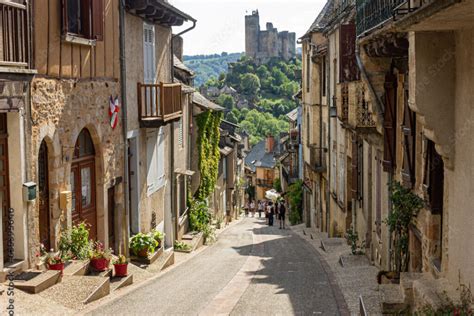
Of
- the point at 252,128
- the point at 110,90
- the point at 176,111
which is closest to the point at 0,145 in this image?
the point at 110,90

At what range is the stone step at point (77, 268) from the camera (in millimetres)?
11992

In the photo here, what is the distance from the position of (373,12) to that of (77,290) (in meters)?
6.92

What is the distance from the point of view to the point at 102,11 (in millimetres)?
14070

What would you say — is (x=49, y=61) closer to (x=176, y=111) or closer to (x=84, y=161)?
(x=84, y=161)

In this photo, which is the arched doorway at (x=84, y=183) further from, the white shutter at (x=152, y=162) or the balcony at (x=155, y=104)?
the white shutter at (x=152, y=162)

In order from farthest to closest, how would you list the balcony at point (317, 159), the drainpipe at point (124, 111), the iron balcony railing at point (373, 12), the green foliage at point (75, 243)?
the balcony at point (317, 159) < the drainpipe at point (124, 111) < the green foliage at point (75, 243) < the iron balcony railing at point (373, 12)

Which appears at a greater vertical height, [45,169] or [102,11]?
[102,11]

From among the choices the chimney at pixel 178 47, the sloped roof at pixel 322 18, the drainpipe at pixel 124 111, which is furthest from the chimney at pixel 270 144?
the drainpipe at pixel 124 111

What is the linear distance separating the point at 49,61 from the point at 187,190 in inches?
596

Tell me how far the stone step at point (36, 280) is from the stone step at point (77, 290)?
10 centimetres

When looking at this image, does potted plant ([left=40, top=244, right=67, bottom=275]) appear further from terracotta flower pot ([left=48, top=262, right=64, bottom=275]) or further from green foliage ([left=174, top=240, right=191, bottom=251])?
green foliage ([left=174, top=240, right=191, bottom=251])

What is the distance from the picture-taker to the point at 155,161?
787 inches

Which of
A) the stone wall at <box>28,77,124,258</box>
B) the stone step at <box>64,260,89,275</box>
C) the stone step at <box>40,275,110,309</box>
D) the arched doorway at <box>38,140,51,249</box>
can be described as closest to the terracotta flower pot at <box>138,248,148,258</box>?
the stone wall at <box>28,77,124,258</box>

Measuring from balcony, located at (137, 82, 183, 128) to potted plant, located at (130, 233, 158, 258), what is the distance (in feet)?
10.4
